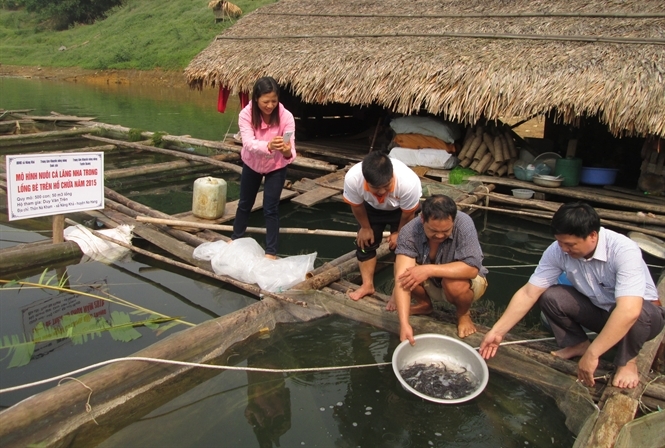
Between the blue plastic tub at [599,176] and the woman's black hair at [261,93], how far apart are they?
4.29m

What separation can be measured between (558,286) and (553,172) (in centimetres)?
421

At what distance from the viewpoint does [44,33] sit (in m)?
37.2

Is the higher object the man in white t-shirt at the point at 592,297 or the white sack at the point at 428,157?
the white sack at the point at 428,157

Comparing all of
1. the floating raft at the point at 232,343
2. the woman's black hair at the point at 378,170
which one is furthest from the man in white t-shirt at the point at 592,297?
the woman's black hair at the point at 378,170

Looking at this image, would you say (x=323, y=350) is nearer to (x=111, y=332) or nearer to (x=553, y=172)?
(x=111, y=332)

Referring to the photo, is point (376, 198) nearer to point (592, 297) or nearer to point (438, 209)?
point (438, 209)

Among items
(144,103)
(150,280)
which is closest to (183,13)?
(144,103)

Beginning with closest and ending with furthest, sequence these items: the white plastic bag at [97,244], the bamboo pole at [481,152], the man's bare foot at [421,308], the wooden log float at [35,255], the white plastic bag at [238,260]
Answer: the man's bare foot at [421,308], the white plastic bag at [238,260], the wooden log float at [35,255], the white plastic bag at [97,244], the bamboo pole at [481,152]

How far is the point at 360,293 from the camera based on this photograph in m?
3.77

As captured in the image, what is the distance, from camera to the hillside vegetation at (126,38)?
27.1 metres

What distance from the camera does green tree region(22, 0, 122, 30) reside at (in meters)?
37.1

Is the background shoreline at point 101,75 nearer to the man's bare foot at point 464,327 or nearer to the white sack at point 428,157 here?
the white sack at point 428,157

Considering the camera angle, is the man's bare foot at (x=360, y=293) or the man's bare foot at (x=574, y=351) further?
the man's bare foot at (x=360, y=293)

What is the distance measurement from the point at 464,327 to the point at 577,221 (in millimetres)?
1052
